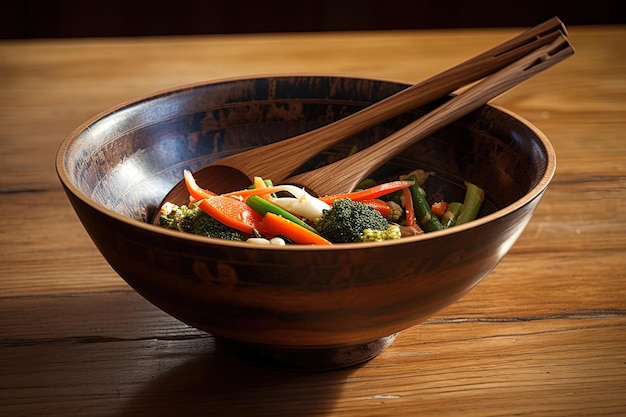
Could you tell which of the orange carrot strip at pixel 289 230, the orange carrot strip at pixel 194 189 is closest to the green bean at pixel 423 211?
the orange carrot strip at pixel 289 230

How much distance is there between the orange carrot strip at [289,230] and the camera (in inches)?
45.9

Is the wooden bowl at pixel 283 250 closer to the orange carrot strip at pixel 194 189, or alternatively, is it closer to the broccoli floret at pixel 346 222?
the orange carrot strip at pixel 194 189

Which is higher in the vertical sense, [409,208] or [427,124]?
[427,124]

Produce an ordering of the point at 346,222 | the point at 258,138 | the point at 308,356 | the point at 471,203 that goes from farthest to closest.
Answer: the point at 258,138, the point at 471,203, the point at 346,222, the point at 308,356

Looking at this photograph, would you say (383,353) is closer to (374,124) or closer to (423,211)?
(423,211)

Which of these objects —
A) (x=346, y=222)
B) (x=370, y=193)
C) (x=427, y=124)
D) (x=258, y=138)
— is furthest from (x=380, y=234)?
(x=258, y=138)

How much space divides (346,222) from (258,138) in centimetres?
41

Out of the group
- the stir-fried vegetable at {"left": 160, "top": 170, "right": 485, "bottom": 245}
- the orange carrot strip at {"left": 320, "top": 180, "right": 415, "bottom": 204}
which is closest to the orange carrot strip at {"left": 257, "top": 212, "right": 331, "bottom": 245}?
the stir-fried vegetable at {"left": 160, "top": 170, "right": 485, "bottom": 245}

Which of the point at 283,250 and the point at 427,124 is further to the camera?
the point at 427,124

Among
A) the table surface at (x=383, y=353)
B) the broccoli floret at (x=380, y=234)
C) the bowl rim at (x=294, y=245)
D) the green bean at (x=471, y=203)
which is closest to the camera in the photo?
the bowl rim at (x=294, y=245)

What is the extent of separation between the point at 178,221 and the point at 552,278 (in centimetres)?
67

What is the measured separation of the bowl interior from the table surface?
0.63 ft

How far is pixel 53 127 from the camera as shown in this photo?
204 cm

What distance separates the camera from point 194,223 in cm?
124
